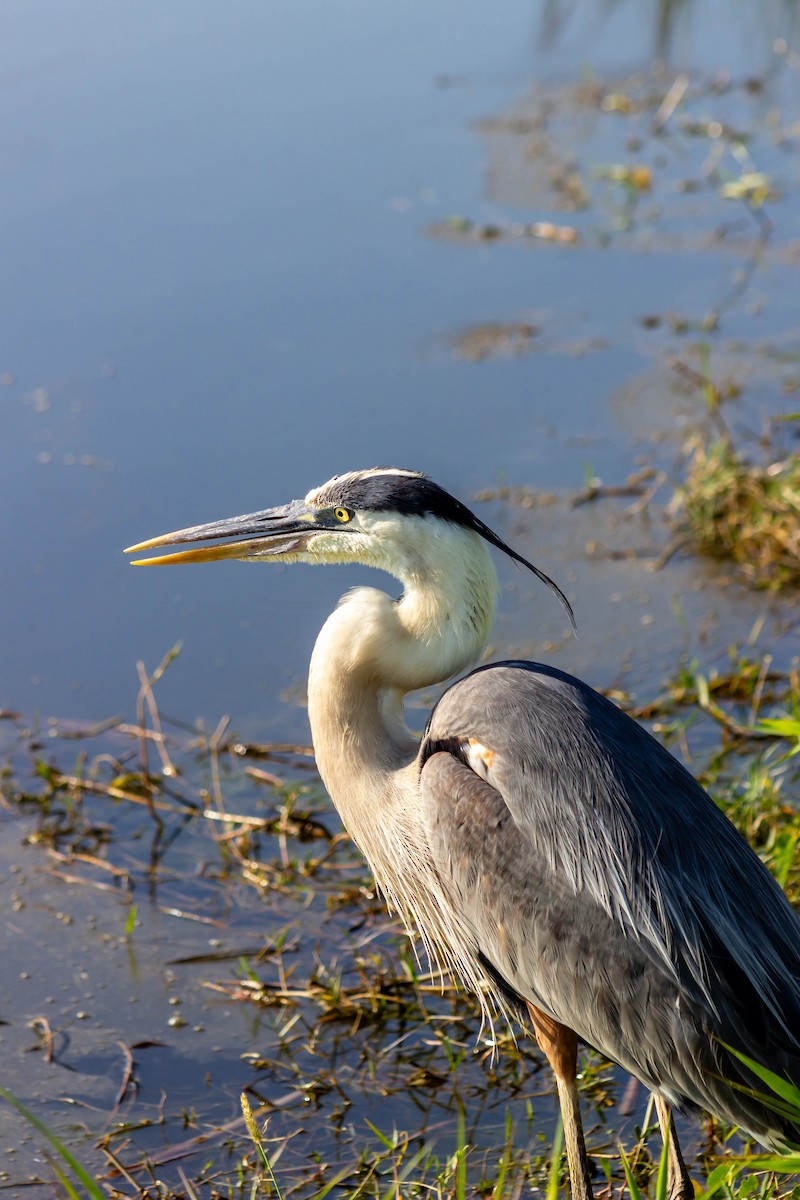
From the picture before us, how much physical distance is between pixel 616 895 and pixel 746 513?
9.34ft

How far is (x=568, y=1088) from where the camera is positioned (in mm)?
3156

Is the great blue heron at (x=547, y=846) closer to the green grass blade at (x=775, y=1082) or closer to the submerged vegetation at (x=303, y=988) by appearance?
the green grass blade at (x=775, y=1082)

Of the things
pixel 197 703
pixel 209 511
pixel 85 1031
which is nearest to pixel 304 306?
pixel 209 511

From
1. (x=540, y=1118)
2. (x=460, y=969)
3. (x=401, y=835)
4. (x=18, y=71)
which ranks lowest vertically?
(x=540, y=1118)

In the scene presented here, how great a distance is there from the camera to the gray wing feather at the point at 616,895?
2.92 meters

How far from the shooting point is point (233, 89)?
32.1ft

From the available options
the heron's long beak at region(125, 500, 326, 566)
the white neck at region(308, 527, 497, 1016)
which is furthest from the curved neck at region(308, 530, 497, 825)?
the heron's long beak at region(125, 500, 326, 566)

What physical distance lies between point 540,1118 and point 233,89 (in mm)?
7958

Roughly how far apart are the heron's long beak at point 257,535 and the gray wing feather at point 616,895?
26.6 inches

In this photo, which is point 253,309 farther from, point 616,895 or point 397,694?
point 616,895

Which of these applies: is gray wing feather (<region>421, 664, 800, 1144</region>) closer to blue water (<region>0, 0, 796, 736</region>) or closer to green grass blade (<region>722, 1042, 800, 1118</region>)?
green grass blade (<region>722, 1042, 800, 1118</region>)

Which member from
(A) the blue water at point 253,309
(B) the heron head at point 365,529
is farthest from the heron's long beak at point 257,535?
(A) the blue water at point 253,309

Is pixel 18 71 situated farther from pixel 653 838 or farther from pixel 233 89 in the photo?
pixel 653 838

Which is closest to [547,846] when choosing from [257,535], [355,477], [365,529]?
[365,529]
